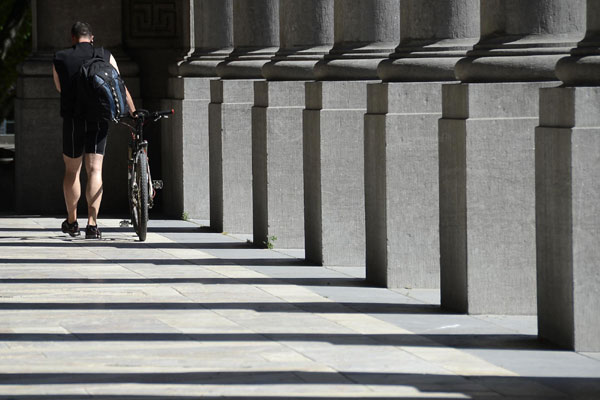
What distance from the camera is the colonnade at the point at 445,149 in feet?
25.8

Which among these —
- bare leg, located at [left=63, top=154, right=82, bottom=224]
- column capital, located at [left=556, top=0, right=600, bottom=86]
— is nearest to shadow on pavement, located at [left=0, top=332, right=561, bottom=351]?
column capital, located at [left=556, top=0, right=600, bottom=86]

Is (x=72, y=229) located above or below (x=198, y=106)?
below

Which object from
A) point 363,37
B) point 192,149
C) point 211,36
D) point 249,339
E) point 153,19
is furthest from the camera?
point 153,19

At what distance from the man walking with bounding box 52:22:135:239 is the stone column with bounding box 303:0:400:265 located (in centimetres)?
288

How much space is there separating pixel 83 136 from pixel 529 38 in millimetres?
5876

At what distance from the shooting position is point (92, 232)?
46.0 ft

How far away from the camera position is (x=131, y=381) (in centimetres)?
698

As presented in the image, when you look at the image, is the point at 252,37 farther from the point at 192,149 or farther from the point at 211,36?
the point at 192,149

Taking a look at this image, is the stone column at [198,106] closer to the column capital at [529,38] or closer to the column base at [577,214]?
the column capital at [529,38]

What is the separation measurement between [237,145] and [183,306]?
541cm

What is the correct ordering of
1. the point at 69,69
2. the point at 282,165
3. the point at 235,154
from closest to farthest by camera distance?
1. the point at 282,165
2. the point at 69,69
3. the point at 235,154

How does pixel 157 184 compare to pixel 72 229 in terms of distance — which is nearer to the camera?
pixel 72 229

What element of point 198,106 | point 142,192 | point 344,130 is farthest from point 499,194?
point 198,106

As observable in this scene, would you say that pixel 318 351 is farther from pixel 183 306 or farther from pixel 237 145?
pixel 237 145
